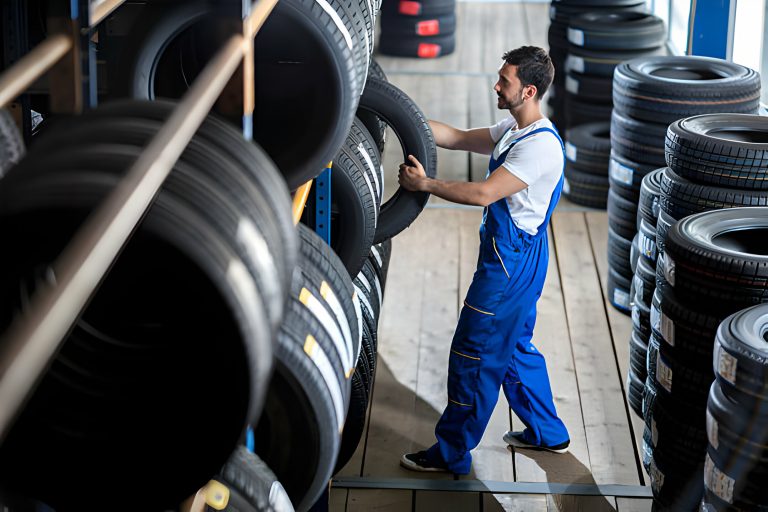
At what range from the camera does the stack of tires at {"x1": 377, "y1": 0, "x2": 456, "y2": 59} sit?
11.4 m

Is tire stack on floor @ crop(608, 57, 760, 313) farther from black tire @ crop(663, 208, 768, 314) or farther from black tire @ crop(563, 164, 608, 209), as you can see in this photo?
black tire @ crop(663, 208, 768, 314)

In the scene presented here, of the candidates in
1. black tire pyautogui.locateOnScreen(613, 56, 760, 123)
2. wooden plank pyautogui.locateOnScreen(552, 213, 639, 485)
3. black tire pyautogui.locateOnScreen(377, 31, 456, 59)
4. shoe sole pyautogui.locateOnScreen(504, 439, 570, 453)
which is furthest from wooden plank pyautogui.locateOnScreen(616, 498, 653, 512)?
black tire pyautogui.locateOnScreen(377, 31, 456, 59)

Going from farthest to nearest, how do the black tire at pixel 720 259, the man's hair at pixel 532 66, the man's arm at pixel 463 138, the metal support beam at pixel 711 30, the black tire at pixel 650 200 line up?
the metal support beam at pixel 711 30 < the black tire at pixel 650 200 < the man's arm at pixel 463 138 < the man's hair at pixel 532 66 < the black tire at pixel 720 259

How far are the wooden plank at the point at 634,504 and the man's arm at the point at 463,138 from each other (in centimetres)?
153

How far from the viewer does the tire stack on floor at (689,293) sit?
3445 millimetres

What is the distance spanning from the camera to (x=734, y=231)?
3648mm

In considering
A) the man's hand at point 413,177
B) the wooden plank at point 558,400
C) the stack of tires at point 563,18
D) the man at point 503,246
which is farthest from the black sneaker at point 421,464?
the stack of tires at point 563,18

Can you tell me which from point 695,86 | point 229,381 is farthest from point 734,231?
point 229,381

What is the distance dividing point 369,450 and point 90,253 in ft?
11.6

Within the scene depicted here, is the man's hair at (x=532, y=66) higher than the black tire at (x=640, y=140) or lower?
higher

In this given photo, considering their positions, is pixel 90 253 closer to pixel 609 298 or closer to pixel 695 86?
pixel 695 86

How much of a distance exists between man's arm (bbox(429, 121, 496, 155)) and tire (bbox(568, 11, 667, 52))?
9.44 feet

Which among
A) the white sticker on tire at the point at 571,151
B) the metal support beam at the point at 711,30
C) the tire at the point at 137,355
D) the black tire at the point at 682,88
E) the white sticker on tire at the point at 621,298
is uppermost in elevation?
the tire at the point at 137,355

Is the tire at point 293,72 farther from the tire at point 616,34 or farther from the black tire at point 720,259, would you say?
the tire at point 616,34
